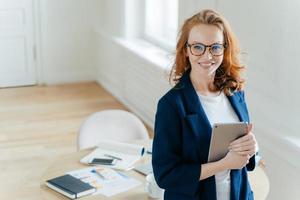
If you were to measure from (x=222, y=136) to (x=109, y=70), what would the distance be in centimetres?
455

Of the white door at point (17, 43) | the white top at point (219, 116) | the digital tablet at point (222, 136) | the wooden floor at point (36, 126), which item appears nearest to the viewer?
the digital tablet at point (222, 136)

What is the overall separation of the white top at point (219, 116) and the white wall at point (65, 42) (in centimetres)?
474

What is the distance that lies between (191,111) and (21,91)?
4.71 meters

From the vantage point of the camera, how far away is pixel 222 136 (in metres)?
1.99

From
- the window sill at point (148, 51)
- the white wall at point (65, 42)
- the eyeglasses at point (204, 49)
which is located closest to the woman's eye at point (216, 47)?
the eyeglasses at point (204, 49)

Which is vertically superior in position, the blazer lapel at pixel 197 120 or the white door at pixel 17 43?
the blazer lapel at pixel 197 120

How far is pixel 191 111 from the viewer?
2018 millimetres

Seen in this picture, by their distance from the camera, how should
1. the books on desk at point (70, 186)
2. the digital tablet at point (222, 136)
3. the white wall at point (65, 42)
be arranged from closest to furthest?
the digital tablet at point (222, 136) < the books on desk at point (70, 186) < the white wall at point (65, 42)

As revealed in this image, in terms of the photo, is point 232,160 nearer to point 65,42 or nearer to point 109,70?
point 109,70

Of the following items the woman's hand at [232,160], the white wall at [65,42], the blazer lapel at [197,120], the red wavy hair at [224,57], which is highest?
the red wavy hair at [224,57]

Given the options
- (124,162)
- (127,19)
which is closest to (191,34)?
(124,162)

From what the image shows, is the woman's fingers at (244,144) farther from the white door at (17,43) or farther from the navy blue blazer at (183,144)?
the white door at (17,43)

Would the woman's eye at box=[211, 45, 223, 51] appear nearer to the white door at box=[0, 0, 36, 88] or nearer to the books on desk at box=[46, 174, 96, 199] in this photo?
the books on desk at box=[46, 174, 96, 199]

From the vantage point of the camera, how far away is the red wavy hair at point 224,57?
6.62ft
